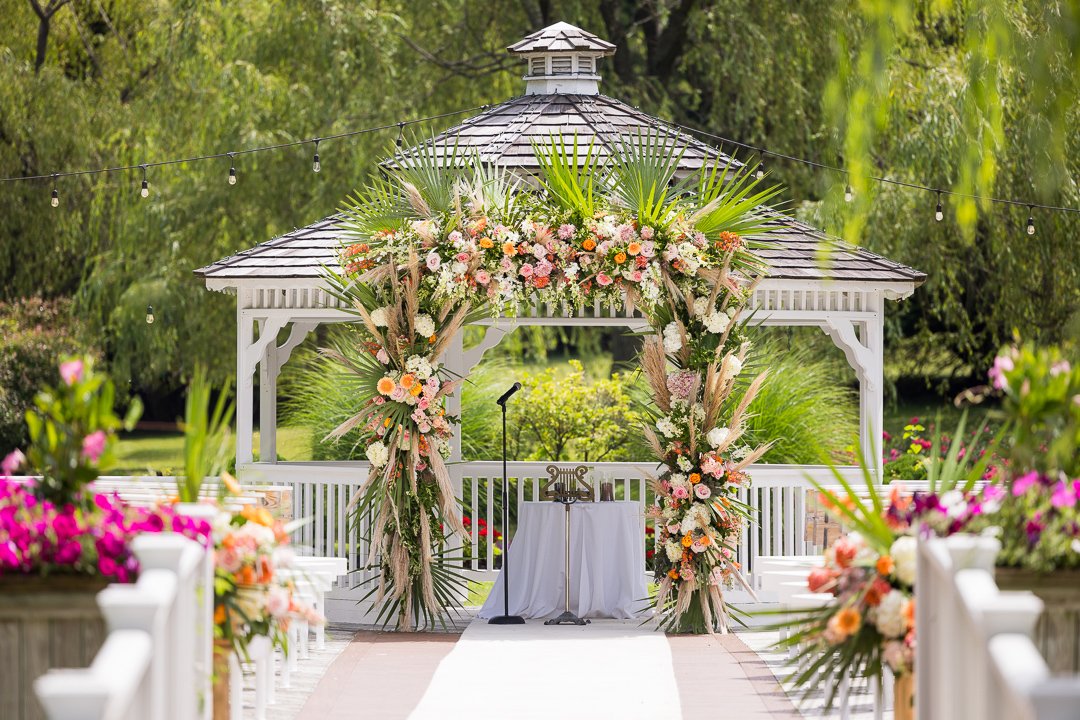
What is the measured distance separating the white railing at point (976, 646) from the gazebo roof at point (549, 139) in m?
5.98

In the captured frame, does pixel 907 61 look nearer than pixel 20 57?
Yes

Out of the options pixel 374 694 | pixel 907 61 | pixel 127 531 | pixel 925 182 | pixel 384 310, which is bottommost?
pixel 374 694

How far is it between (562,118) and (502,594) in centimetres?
371

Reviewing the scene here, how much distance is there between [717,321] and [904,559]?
4925 millimetres

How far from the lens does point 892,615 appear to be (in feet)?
18.1

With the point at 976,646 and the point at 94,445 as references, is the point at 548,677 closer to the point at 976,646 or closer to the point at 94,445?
the point at 94,445

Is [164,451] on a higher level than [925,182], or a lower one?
lower

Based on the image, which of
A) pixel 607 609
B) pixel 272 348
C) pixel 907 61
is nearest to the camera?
pixel 607 609

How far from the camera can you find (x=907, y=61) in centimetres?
1684

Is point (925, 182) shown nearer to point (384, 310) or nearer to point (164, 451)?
point (384, 310)

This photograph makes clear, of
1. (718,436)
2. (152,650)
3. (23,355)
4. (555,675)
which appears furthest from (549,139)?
(23,355)

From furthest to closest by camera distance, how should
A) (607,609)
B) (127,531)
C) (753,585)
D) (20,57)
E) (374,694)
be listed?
(20,57)
(753,585)
(607,609)
(374,694)
(127,531)

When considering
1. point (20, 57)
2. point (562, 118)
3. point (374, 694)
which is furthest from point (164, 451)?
point (374, 694)

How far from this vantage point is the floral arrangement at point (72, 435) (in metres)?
4.98
